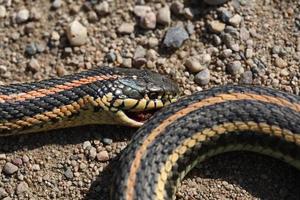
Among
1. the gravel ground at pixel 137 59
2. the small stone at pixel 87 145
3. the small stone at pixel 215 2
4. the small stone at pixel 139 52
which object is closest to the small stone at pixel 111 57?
the gravel ground at pixel 137 59

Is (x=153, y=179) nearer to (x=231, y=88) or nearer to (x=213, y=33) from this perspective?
(x=231, y=88)

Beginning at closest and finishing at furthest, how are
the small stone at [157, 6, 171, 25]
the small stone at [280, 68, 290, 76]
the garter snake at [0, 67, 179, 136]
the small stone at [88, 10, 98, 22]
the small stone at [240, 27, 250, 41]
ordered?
1. the garter snake at [0, 67, 179, 136]
2. the small stone at [280, 68, 290, 76]
3. the small stone at [240, 27, 250, 41]
4. the small stone at [157, 6, 171, 25]
5. the small stone at [88, 10, 98, 22]

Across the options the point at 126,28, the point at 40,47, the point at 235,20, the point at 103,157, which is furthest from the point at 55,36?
the point at 235,20

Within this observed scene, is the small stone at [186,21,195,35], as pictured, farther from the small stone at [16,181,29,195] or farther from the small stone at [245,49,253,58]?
the small stone at [16,181,29,195]

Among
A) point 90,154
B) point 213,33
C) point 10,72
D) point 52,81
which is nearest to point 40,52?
point 10,72

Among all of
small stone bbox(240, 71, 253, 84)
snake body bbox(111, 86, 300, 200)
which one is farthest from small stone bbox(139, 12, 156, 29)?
snake body bbox(111, 86, 300, 200)
